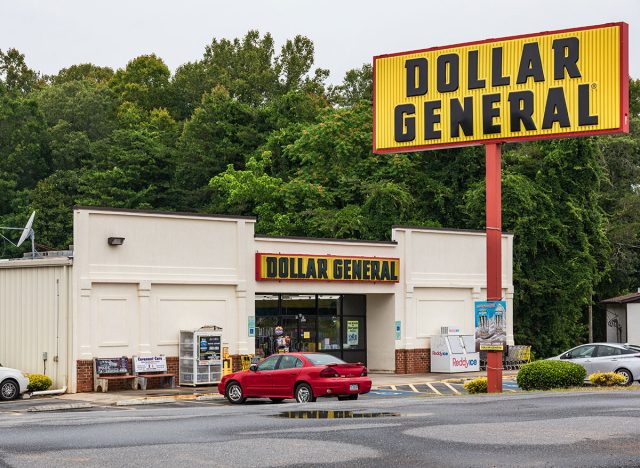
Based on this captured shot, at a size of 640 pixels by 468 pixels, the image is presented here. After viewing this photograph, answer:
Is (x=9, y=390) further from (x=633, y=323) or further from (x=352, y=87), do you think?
(x=352, y=87)

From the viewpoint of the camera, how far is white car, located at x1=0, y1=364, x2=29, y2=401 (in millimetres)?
32750

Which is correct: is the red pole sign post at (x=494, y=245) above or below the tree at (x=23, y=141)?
below

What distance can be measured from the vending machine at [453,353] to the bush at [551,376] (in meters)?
12.7

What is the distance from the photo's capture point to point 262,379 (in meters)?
30.0

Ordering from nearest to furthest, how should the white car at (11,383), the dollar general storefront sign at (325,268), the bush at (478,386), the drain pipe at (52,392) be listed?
the bush at (478,386) → the white car at (11,383) → the drain pipe at (52,392) → the dollar general storefront sign at (325,268)

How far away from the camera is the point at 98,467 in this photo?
1367cm

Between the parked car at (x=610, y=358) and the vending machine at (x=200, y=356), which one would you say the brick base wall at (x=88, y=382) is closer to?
the vending machine at (x=200, y=356)

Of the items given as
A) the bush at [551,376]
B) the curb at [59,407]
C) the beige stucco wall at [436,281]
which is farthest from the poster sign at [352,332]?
the curb at [59,407]

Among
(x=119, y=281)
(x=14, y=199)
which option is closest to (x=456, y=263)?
(x=119, y=281)

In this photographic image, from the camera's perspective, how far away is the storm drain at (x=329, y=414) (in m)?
20.6

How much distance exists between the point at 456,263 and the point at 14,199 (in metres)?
39.9

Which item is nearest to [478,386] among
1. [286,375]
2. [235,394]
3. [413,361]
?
[286,375]

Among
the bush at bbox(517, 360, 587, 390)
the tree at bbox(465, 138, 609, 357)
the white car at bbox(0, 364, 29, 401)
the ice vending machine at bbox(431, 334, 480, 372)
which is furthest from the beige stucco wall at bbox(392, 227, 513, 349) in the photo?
the white car at bbox(0, 364, 29, 401)

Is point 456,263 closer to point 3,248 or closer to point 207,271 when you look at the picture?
point 207,271
